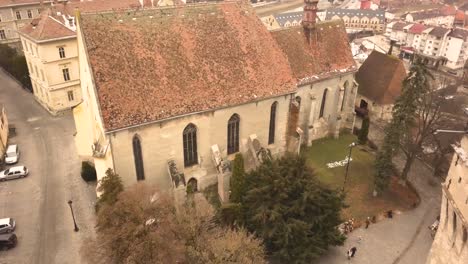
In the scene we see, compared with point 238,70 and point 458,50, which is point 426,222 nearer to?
point 238,70

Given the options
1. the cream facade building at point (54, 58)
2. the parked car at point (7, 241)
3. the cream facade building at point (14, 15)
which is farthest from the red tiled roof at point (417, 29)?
the parked car at point (7, 241)

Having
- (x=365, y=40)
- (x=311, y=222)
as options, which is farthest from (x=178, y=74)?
(x=365, y=40)

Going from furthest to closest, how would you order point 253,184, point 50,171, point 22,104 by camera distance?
point 22,104 < point 50,171 < point 253,184

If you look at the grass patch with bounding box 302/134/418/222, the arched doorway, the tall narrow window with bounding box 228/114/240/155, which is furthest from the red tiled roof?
the arched doorway

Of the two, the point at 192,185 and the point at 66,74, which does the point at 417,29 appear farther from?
the point at 192,185

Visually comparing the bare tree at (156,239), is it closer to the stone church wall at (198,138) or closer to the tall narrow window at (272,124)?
the stone church wall at (198,138)
